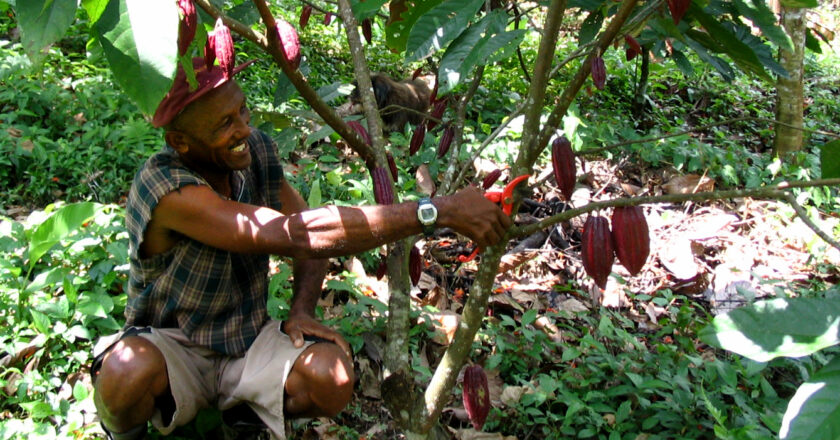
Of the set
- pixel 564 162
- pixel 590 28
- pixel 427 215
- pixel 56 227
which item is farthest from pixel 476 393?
pixel 56 227

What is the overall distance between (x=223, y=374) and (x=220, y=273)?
1.09 feet

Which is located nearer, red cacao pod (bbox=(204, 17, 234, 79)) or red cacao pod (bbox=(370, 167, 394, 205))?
red cacao pod (bbox=(204, 17, 234, 79))

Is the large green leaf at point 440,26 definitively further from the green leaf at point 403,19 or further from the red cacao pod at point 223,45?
the red cacao pod at point 223,45

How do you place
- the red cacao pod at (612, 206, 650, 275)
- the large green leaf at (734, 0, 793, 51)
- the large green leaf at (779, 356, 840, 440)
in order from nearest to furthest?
the large green leaf at (779, 356, 840, 440) → the red cacao pod at (612, 206, 650, 275) → the large green leaf at (734, 0, 793, 51)

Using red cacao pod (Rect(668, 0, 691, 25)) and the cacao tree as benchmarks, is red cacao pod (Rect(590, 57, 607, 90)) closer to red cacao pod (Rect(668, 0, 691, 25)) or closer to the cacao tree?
the cacao tree

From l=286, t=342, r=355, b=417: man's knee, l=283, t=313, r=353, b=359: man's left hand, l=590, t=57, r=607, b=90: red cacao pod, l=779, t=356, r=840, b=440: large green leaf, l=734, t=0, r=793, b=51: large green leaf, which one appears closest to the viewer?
l=779, t=356, r=840, b=440: large green leaf

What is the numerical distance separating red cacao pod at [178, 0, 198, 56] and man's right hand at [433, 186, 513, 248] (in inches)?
24.0

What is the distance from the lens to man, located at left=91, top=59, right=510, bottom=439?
1.52m

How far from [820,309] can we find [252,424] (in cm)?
158

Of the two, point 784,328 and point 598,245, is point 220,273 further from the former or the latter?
point 784,328

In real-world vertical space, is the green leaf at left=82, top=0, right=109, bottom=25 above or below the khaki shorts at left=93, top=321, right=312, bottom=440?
above

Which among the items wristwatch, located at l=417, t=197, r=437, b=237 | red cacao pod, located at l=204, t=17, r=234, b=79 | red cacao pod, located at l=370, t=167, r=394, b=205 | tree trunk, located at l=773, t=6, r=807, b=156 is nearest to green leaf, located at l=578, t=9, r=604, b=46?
red cacao pod, located at l=370, t=167, r=394, b=205

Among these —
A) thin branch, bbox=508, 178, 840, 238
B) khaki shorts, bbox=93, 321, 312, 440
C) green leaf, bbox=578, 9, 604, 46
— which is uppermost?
green leaf, bbox=578, 9, 604, 46

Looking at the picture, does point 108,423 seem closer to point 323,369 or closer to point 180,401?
point 180,401
